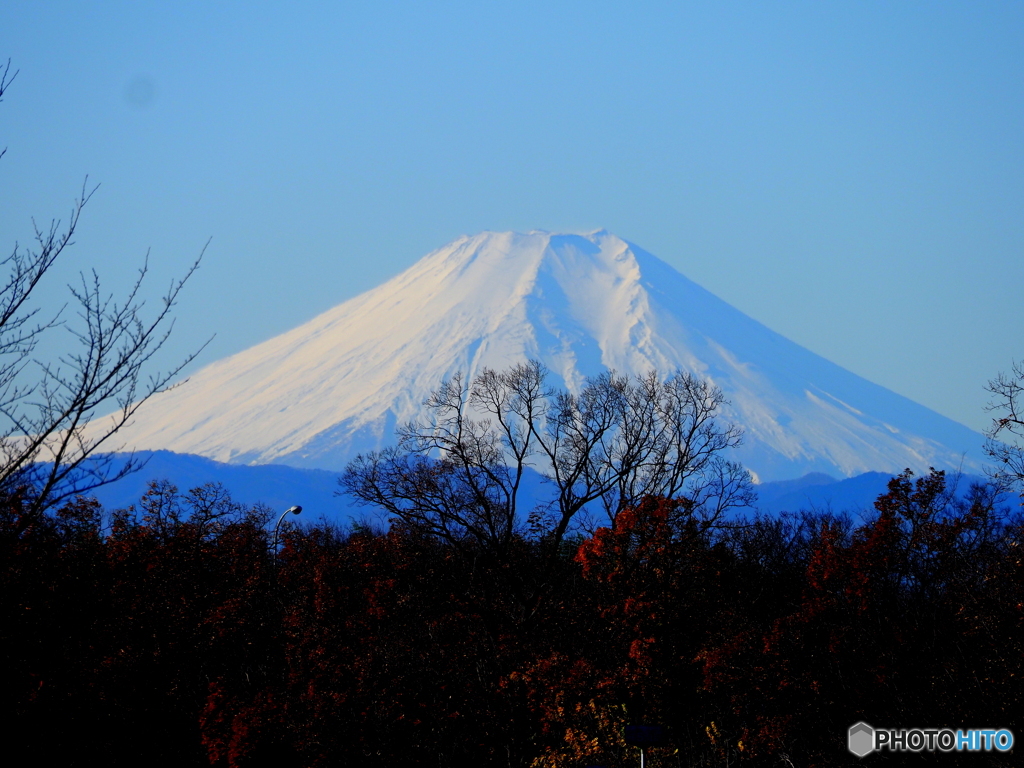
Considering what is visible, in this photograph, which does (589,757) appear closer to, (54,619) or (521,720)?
(521,720)

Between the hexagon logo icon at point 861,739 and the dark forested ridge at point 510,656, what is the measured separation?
255 millimetres

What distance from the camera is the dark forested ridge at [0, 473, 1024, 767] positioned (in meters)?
18.4

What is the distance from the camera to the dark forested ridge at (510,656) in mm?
18391

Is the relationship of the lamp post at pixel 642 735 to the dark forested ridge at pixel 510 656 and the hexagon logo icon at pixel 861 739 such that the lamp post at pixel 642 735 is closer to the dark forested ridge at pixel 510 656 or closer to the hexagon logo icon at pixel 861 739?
the dark forested ridge at pixel 510 656

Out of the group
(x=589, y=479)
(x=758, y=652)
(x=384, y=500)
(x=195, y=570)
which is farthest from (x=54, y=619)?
(x=589, y=479)

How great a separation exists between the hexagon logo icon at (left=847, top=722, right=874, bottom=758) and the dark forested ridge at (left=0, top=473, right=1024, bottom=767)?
255mm

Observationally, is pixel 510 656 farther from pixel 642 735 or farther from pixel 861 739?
pixel 642 735

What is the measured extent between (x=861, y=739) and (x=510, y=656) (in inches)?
433

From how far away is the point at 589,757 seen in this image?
18906 millimetres

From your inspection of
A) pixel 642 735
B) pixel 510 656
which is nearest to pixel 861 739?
pixel 642 735

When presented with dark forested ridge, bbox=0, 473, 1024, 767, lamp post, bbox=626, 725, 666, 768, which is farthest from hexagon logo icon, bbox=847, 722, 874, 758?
lamp post, bbox=626, 725, 666, 768

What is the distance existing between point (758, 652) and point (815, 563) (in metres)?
10.2

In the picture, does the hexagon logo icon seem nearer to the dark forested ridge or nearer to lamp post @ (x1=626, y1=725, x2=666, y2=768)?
the dark forested ridge

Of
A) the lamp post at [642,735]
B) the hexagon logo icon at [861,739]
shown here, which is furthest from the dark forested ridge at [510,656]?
the lamp post at [642,735]
